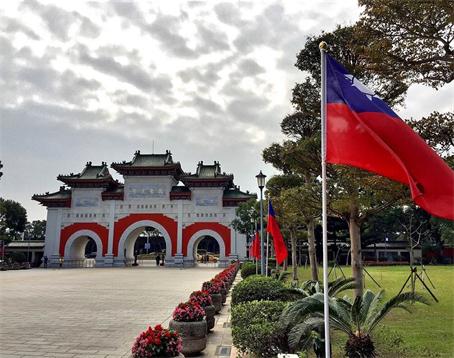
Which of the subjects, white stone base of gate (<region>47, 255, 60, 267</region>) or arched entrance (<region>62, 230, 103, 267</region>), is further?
arched entrance (<region>62, 230, 103, 267</region>)

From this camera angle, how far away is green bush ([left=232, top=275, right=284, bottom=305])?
948 cm

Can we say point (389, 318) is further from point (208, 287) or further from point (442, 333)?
point (208, 287)

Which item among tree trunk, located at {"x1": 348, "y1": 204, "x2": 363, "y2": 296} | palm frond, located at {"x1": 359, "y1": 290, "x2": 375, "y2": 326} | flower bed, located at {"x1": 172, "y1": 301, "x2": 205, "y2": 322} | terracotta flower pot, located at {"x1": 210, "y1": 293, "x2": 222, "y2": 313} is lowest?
terracotta flower pot, located at {"x1": 210, "y1": 293, "x2": 222, "y2": 313}

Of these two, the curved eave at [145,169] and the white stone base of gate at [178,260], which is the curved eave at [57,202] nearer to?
the curved eave at [145,169]

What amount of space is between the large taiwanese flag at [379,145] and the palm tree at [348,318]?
283 centimetres

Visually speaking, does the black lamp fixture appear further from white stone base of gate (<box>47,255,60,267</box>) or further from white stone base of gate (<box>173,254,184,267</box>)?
white stone base of gate (<box>47,255,60,267</box>)

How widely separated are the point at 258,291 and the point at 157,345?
5029 millimetres

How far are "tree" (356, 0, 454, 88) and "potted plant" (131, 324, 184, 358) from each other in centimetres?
578

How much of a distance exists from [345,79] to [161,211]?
36840mm

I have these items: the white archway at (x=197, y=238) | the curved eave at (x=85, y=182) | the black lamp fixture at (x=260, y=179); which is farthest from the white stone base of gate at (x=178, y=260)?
the black lamp fixture at (x=260, y=179)

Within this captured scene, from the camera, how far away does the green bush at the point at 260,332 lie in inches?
235

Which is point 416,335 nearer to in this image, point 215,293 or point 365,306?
point 365,306

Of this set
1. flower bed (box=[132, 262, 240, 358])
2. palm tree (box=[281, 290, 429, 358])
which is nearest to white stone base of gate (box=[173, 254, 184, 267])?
flower bed (box=[132, 262, 240, 358])

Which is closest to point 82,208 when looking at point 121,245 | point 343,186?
point 121,245
